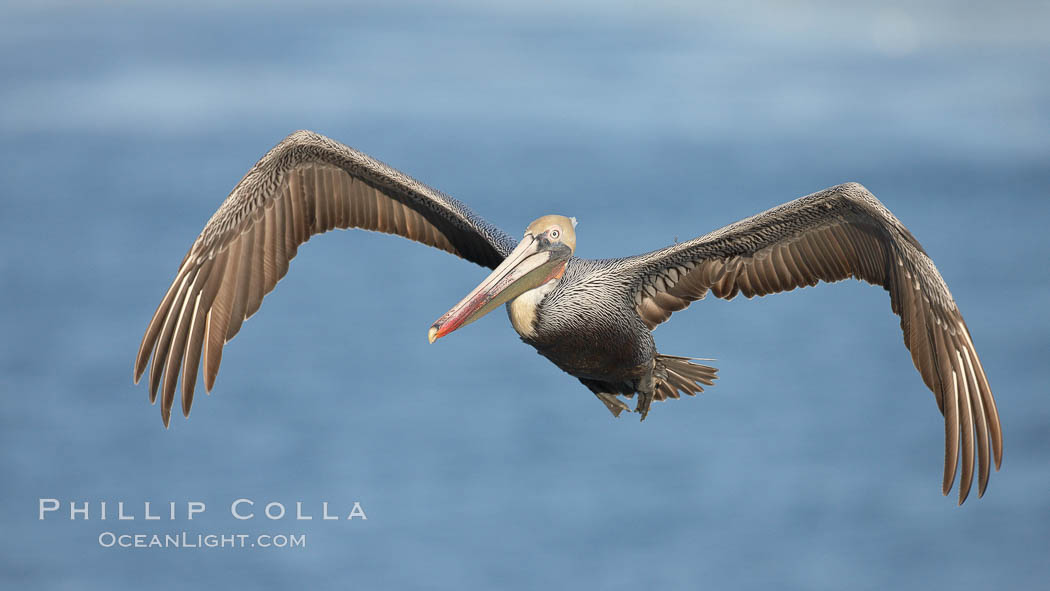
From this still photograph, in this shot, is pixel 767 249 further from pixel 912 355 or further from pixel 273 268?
pixel 273 268

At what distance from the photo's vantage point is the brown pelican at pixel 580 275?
11.6 metres

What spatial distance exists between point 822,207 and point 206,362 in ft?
17.2

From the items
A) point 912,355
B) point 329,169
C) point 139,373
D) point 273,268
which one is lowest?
point 912,355

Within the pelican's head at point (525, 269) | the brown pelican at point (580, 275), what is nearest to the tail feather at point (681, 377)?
the brown pelican at point (580, 275)

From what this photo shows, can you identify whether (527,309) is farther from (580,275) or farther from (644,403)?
(644,403)

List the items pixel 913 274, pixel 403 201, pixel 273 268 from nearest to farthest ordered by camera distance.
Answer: pixel 913 274 < pixel 273 268 < pixel 403 201

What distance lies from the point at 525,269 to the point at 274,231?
93.8 inches

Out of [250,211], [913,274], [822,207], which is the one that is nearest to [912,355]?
[913,274]

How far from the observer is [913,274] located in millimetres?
11727

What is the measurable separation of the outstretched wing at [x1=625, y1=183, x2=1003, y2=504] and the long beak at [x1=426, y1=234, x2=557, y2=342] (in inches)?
36.6

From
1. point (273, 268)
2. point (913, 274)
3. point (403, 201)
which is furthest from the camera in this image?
point (403, 201)

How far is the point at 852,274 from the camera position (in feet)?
41.2

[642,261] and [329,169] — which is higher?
[329,169]

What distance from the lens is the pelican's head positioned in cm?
1156
